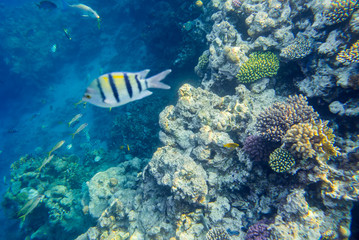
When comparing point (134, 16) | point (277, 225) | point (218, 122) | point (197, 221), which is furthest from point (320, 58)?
point (134, 16)

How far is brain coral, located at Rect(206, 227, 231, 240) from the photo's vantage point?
3354mm

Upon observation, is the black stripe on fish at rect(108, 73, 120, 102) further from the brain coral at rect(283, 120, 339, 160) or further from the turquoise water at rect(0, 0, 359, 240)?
the brain coral at rect(283, 120, 339, 160)

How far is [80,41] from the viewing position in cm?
2234

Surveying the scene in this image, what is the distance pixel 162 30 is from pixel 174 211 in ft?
39.3

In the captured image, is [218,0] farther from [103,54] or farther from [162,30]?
[103,54]

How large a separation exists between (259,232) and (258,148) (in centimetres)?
154

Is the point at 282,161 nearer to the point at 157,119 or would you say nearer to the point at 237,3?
the point at 237,3

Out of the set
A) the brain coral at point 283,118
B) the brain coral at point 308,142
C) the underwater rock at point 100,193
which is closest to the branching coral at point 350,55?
the brain coral at point 283,118

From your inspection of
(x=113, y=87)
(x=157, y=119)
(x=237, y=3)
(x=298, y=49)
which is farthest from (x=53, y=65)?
(x=298, y=49)

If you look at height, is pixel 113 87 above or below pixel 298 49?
above

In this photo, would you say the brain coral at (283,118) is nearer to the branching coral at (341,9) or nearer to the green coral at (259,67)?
the green coral at (259,67)

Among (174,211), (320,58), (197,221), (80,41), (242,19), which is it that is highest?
(80,41)

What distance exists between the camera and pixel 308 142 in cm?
297

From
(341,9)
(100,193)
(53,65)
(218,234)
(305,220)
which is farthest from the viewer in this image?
(53,65)
